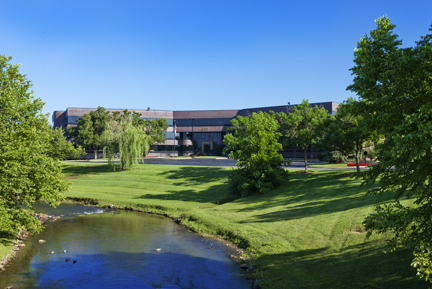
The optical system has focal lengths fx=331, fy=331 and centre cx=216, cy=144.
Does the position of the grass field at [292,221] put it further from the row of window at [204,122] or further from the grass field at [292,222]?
the row of window at [204,122]

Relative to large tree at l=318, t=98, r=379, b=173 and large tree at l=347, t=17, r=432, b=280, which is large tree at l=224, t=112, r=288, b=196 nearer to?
large tree at l=318, t=98, r=379, b=173

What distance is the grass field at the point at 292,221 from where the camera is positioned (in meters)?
12.6

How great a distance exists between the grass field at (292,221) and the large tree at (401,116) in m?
3.01

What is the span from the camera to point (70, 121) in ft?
289

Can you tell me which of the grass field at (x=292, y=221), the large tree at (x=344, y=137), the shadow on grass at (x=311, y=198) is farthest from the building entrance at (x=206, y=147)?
the large tree at (x=344, y=137)

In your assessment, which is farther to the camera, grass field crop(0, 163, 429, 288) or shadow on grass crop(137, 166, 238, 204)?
shadow on grass crop(137, 166, 238, 204)

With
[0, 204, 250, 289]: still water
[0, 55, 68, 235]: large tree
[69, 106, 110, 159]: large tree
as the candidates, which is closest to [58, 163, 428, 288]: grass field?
[0, 204, 250, 289]: still water

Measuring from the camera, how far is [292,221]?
2066cm

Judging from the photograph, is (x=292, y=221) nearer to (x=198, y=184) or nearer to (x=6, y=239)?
(x=6, y=239)

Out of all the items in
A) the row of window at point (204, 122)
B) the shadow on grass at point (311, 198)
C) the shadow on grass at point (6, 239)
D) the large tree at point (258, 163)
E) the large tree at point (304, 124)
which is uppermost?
the row of window at point (204, 122)

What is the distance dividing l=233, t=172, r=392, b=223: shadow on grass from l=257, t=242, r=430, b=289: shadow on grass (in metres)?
6.53

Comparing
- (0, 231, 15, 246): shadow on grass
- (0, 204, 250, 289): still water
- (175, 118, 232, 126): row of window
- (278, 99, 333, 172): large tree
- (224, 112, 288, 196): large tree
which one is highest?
(175, 118, 232, 126): row of window

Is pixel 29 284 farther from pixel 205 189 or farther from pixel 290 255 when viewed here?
pixel 205 189

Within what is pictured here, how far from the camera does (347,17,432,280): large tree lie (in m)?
8.17
